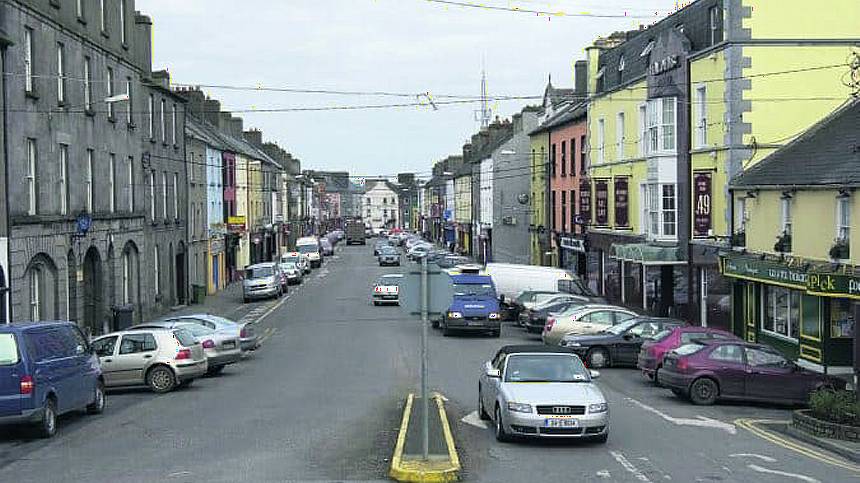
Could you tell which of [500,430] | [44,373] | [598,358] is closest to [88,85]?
[598,358]

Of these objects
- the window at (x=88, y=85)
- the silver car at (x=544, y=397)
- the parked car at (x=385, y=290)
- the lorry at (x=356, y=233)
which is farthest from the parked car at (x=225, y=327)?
the lorry at (x=356, y=233)

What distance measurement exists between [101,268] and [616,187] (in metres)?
21.7

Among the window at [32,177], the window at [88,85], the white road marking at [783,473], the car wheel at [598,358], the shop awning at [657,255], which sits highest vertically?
the window at [88,85]

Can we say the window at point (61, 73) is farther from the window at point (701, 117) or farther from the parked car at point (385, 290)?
the window at point (701, 117)

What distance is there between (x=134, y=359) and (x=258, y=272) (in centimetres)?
3309

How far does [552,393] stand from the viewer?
16641mm

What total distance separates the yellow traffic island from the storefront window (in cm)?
1287

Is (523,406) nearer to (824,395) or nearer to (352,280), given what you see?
(824,395)

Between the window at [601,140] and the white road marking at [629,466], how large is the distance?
3668cm

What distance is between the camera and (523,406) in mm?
16359

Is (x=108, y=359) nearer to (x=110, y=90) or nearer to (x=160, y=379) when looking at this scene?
(x=160, y=379)

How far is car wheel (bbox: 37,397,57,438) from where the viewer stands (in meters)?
18.1

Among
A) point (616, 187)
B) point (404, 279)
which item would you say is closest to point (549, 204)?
point (616, 187)

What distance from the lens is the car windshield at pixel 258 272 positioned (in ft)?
188
